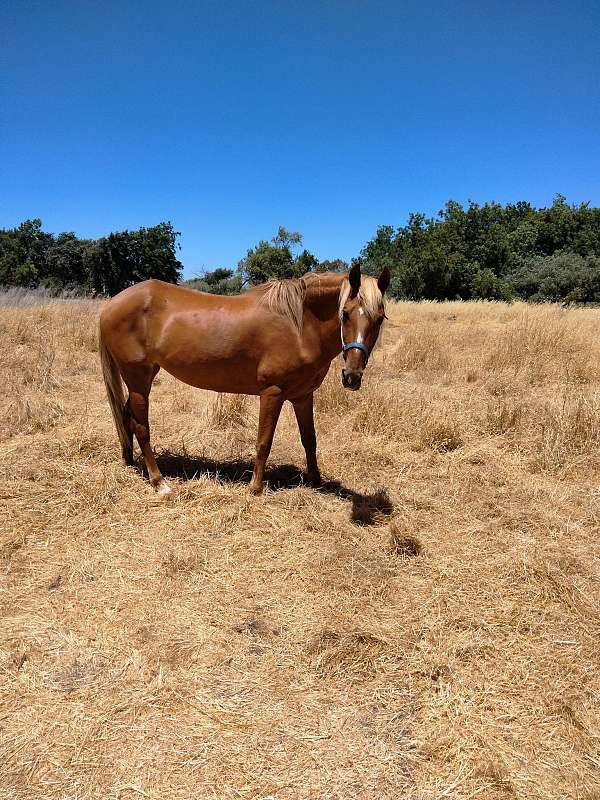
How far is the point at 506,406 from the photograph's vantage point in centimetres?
559

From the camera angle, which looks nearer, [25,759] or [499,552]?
[25,759]

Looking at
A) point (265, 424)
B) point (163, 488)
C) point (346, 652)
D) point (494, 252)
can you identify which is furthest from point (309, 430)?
point (494, 252)

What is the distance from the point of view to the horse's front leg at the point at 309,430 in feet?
13.7

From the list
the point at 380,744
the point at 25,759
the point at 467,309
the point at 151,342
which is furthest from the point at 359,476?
the point at 467,309

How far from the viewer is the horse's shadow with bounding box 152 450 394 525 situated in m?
3.82

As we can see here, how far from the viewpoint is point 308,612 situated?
2641 millimetres

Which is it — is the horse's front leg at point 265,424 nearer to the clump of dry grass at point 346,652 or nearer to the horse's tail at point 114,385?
the horse's tail at point 114,385

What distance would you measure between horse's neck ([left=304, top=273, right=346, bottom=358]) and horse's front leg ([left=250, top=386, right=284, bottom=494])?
0.59 metres

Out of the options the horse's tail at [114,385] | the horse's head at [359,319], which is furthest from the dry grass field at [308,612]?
the horse's head at [359,319]

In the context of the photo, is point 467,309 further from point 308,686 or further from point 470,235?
point 470,235

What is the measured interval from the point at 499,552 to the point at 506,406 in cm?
281

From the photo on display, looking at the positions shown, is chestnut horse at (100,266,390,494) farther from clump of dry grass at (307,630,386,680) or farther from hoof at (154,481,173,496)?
clump of dry grass at (307,630,386,680)

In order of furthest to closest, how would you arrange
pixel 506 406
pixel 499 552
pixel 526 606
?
1. pixel 506 406
2. pixel 499 552
3. pixel 526 606

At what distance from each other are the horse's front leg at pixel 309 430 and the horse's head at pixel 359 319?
102 centimetres
